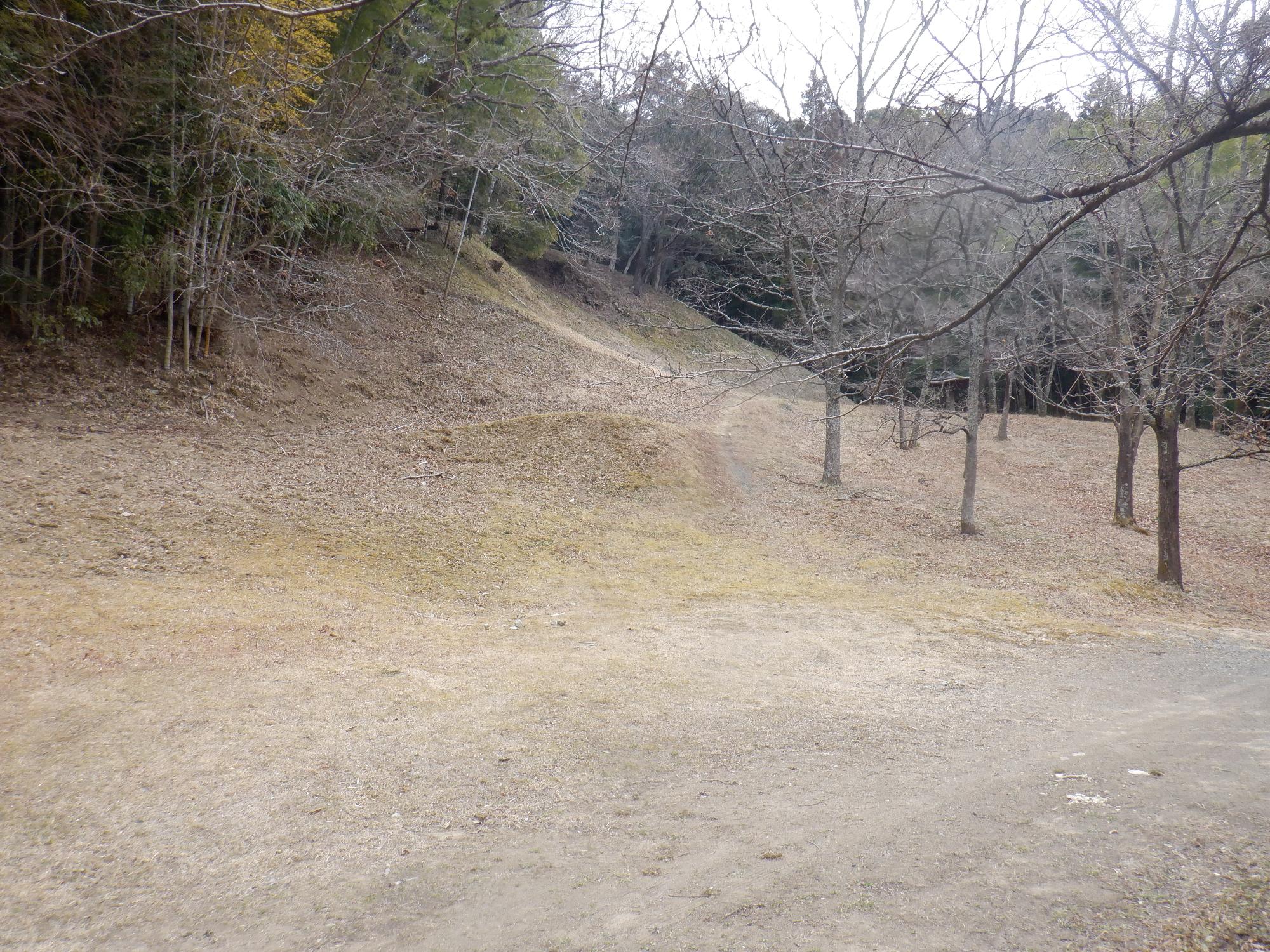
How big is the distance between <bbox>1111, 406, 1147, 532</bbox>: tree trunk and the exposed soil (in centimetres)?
71

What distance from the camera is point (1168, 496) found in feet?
38.0

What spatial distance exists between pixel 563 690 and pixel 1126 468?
12.9m

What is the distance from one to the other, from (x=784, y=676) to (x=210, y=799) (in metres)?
4.53

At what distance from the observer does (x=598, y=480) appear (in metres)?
14.2

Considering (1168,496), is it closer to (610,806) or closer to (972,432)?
(972,432)

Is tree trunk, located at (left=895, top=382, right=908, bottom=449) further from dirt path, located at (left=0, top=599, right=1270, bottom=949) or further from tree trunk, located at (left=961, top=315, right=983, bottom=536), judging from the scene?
dirt path, located at (left=0, top=599, right=1270, bottom=949)

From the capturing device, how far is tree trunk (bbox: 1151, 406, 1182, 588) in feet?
37.4

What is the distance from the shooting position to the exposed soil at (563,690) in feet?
10.8

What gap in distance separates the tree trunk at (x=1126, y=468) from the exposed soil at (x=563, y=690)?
27.9 inches

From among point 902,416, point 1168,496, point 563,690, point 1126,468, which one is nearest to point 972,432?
point 1168,496

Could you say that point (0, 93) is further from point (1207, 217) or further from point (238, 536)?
point (1207, 217)

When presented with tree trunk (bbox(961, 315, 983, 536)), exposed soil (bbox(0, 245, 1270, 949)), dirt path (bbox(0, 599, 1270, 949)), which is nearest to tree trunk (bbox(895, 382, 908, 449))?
tree trunk (bbox(961, 315, 983, 536))

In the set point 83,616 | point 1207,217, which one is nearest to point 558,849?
point 83,616

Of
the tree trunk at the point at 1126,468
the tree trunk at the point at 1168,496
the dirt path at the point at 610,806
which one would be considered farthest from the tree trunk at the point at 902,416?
the tree trunk at the point at 1126,468
